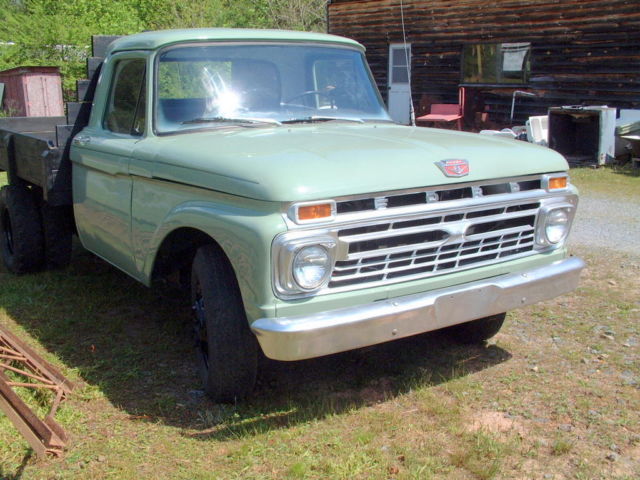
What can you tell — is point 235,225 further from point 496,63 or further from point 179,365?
point 496,63

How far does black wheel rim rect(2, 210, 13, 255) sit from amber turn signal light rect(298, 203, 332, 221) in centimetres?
401

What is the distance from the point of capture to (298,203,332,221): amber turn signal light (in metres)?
3.02

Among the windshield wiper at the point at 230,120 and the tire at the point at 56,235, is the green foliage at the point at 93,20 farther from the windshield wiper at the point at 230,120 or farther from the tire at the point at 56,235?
the windshield wiper at the point at 230,120

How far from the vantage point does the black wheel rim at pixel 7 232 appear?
6.16 metres

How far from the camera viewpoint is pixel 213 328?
3373mm

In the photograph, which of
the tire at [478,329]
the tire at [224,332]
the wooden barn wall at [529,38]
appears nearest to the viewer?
the tire at [224,332]

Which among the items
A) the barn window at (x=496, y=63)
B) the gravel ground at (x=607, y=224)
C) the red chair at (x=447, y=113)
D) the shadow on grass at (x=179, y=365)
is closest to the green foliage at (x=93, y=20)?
the red chair at (x=447, y=113)

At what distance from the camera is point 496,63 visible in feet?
52.2

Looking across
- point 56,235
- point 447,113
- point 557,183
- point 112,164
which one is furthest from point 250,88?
point 447,113

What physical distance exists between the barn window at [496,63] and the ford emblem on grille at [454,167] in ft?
41.8

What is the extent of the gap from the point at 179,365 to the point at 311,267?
5.08 ft

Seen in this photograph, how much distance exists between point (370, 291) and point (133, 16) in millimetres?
23228

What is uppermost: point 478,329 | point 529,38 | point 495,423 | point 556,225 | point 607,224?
point 529,38

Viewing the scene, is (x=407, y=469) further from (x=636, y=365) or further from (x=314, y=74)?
(x=314, y=74)
